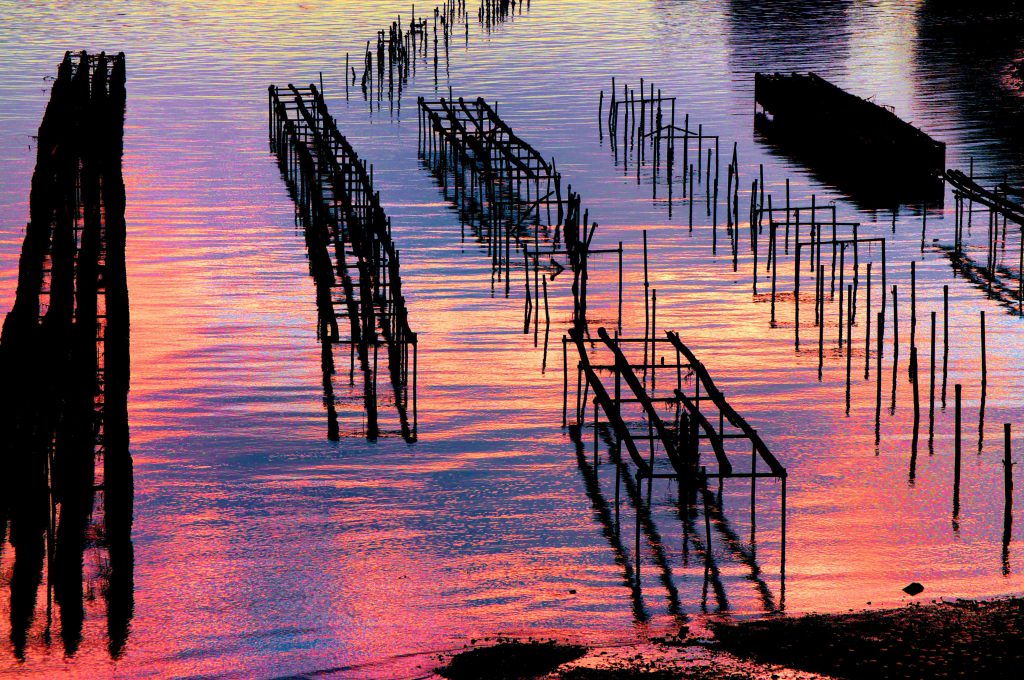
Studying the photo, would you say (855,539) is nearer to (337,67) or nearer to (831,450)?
(831,450)

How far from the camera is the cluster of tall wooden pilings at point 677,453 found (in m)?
22.4

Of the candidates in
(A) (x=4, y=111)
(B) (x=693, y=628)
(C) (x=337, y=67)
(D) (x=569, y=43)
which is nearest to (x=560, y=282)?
(B) (x=693, y=628)

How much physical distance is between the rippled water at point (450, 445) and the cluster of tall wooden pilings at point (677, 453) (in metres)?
0.23

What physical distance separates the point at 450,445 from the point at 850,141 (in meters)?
29.6

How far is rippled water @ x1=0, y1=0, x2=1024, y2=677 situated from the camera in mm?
20906

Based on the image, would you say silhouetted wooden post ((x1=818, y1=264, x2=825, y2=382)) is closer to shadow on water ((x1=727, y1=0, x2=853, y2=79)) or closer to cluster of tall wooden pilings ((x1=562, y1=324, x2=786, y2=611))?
cluster of tall wooden pilings ((x1=562, y1=324, x2=786, y2=611))

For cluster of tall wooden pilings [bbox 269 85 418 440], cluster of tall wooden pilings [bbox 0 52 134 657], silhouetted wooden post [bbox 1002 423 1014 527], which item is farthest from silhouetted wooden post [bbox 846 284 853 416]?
cluster of tall wooden pilings [bbox 0 52 134 657]

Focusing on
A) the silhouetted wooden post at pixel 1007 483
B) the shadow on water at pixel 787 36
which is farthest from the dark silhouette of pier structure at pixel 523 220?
the shadow on water at pixel 787 36

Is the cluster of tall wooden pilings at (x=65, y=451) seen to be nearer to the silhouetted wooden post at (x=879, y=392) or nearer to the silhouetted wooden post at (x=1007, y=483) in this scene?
the silhouetted wooden post at (x=1007, y=483)

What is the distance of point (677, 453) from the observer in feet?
79.8

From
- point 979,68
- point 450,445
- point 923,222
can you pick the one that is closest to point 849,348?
point 450,445

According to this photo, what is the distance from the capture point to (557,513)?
24562 mm

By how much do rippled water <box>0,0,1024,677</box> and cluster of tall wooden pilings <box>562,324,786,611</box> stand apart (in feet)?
0.76

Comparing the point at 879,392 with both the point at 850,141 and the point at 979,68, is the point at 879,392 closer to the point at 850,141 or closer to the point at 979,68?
the point at 850,141
